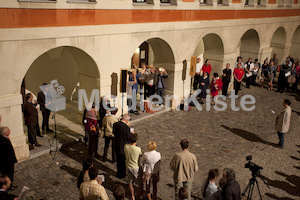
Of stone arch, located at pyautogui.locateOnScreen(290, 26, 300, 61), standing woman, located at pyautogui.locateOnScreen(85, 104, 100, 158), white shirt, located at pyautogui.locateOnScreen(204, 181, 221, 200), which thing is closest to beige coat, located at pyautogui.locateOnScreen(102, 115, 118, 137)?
standing woman, located at pyautogui.locateOnScreen(85, 104, 100, 158)

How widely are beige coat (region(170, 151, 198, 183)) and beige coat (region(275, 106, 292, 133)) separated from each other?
16.8 ft

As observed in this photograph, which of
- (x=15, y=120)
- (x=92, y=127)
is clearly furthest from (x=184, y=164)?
(x=15, y=120)

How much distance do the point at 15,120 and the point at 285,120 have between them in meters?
8.39

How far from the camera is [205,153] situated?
995 centimetres

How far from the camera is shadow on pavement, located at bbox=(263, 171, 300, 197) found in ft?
26.5

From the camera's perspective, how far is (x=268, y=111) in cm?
1407

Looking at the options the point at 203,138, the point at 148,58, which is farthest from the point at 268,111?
the point at 148,58

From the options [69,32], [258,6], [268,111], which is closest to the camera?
[69,32]

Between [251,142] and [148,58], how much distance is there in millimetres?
10727

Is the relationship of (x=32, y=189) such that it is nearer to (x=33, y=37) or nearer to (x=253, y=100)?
(x=33, y=37)

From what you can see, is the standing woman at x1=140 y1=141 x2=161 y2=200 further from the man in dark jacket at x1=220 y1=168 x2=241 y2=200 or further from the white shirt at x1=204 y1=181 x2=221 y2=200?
the man in dark jacket at x1=220 y1=168 x2=241 y2=200

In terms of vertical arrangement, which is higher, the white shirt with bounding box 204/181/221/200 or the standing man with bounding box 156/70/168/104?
the standing man with bounding box 156/70/168/104

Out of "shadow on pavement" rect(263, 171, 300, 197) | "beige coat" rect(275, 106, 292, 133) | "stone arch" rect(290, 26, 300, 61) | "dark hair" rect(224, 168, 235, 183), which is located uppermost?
"stone arch" rect(290, 26, 300, 61)

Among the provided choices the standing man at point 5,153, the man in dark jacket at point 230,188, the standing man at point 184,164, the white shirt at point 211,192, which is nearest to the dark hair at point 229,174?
the man in dark jacket at point 230,188
